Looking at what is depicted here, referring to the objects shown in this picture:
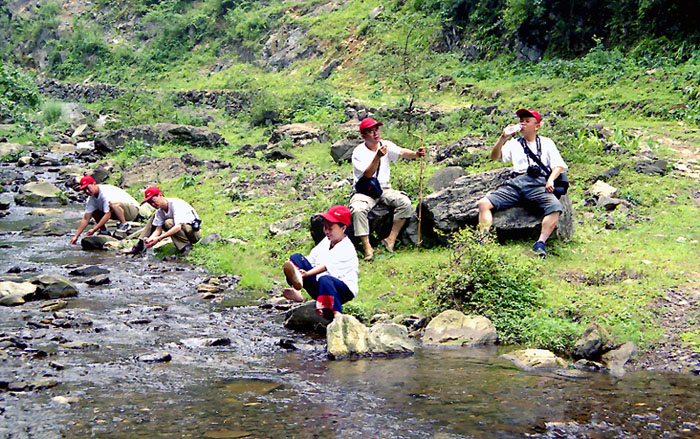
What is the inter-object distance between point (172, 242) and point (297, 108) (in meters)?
14.2

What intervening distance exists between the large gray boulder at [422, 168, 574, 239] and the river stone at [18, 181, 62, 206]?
11.7m

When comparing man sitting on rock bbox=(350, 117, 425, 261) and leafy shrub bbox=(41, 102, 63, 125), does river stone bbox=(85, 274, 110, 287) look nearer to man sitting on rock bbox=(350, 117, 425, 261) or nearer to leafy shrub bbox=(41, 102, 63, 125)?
man sitting on rock bbox=(350, 117, 425, 261)

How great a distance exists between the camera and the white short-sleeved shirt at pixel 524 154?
868 cm

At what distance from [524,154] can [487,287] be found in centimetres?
237

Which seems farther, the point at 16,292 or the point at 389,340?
the point at 16,292

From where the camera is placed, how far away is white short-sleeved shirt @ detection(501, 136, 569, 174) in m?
8.68

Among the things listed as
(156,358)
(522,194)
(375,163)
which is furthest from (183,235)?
(522,194)

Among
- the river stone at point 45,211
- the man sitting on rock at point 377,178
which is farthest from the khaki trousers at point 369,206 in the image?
the river stone at point 45,211

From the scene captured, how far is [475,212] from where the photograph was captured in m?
8.90

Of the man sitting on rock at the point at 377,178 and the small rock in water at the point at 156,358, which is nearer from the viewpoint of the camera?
the small rock in water at the point at 156,358

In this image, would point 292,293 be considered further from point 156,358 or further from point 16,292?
point 16,292

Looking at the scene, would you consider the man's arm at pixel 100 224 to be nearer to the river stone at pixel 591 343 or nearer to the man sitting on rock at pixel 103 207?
the man sitting on rock at pixel 103 207

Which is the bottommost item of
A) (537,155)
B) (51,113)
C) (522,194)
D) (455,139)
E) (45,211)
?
(45,211)

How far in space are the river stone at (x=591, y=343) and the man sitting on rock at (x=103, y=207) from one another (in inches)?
370
